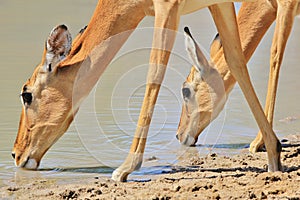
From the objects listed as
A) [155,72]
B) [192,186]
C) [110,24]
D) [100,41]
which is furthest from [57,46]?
[192,186]

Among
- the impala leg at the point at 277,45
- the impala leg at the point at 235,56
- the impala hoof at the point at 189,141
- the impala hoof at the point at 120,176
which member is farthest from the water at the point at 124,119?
the impala leg at the point at 235,56

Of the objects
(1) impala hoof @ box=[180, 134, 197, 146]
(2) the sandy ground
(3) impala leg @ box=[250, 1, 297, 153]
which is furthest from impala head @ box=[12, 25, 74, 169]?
(3) impala leg @ box=[250, 1, 297, 153]

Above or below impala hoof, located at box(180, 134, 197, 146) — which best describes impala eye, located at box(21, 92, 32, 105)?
above

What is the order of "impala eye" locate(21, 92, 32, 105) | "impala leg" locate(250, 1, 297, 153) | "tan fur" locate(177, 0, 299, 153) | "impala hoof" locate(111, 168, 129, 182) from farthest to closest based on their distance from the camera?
1. "tan fur" locate(177, 0, 299, 153)
2. "impala leg" locate(250, 1, 297, 153)
3. "impala eye" locate(21, 92, 32, 105)
4. "impala hoof" locate(111, 168, 129, 182)

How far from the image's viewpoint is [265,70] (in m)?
13.0

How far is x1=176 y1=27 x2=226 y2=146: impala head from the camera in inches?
356

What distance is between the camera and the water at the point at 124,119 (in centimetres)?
789

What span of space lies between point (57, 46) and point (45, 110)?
61 cm

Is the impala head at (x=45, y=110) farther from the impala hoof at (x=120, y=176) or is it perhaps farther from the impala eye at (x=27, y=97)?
the impala hoof at (x=120, y=176)

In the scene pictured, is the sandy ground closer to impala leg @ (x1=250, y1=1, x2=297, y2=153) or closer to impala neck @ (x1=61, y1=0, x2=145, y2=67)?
impala leg @ (x1=250, y1=1, x2=297, y2=153)

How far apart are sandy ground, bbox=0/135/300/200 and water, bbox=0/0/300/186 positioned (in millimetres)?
325

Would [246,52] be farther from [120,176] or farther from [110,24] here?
[120,176]

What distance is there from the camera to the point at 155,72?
23.2 feet

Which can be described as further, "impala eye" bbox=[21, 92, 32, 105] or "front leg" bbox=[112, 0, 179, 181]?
"impala eye" bbox=[21, 92, 32, 105]
